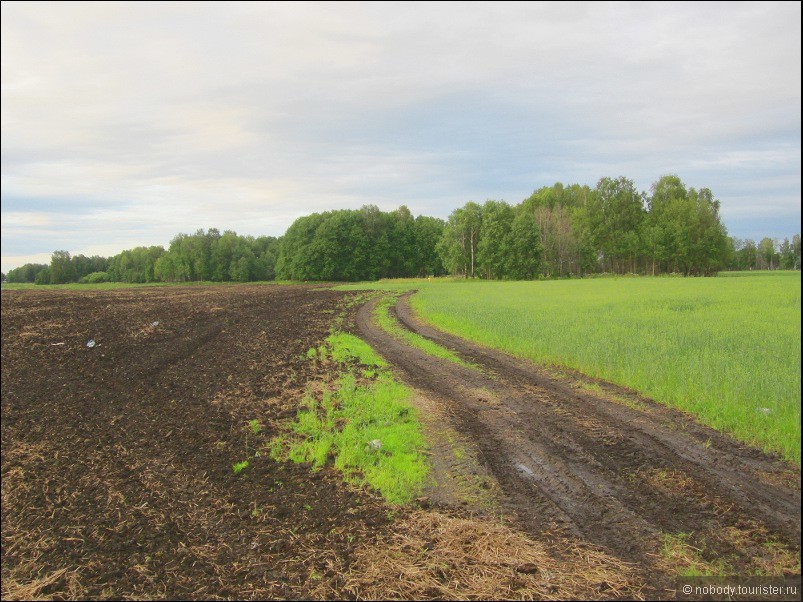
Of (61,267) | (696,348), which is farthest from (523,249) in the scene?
(696,348)

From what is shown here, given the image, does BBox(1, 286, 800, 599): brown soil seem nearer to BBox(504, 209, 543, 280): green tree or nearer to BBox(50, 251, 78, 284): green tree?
BBox(50, 251, 78, 284): green tree

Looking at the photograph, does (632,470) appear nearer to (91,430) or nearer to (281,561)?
(281,561)

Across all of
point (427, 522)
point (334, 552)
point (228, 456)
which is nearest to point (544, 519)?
point (427, 522)

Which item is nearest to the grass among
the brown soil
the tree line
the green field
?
the brown soil

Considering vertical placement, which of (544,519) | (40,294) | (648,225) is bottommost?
(544,519)

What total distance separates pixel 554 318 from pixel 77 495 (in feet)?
55.8

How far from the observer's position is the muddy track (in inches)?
165

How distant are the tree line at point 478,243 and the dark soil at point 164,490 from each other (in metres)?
60.2

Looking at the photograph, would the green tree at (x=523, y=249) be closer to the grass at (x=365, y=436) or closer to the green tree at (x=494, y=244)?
the green tree at (x=494, y=244)

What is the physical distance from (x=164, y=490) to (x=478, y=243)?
83.7m

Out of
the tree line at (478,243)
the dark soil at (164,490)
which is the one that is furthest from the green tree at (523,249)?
the dark soil at (164,490)

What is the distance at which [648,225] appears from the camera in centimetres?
8494

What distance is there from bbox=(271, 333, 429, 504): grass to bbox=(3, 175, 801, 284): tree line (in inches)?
2528

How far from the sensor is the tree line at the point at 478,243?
85.1 meters
